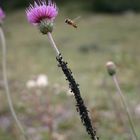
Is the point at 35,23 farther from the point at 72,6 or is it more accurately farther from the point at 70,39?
the point at 72,6

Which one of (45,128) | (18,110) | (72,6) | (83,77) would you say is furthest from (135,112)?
(72,6)

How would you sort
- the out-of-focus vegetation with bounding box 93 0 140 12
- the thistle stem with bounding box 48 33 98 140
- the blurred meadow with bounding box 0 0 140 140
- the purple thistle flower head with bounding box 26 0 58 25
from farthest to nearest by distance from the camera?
the out-of-focus vegetation with bounding box 93 0 140 12, the blurred meadow with bounding box 0 0 140 140, the purple thistle flower head with bounding box 26 0 58 25, the thistle stem with bounding box 48 33 98 140

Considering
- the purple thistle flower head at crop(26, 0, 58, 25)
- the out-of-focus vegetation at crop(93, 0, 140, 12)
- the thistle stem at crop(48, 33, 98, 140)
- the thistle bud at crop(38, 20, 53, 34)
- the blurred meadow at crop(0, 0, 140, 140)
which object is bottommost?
the thistle stem at crop(48, 33, 98, 140)

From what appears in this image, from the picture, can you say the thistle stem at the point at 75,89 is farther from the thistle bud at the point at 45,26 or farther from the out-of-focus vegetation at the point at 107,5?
the out-of-focus vegetation at the point at 107,5

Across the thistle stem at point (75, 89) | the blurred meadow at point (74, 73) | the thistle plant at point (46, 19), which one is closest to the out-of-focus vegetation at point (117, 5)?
the blurred meadow at point (74, 73)

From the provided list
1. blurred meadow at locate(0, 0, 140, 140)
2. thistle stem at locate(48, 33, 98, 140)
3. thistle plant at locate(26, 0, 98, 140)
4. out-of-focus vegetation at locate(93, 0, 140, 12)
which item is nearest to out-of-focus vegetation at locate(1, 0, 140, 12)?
out-of-focus vegetation at locate(93, 0, 140, 12)

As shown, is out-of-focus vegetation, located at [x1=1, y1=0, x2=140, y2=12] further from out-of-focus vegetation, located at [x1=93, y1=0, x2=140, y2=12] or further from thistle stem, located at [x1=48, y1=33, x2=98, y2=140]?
thistle stem, located at [x1=48, y1=33, x2=98, y2=140]
